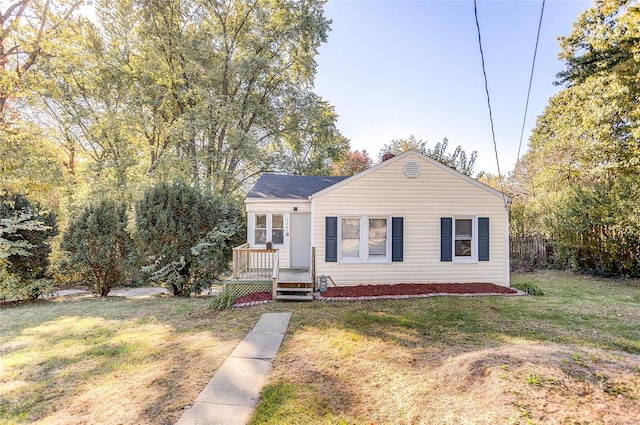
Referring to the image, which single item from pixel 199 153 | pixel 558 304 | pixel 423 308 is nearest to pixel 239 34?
pixel 199 153

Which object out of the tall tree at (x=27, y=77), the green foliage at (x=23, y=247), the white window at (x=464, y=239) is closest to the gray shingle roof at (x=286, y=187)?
the white window at (x=464, y=239)

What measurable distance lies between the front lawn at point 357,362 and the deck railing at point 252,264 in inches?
58.1

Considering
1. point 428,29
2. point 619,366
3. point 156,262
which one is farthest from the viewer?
point 156,262

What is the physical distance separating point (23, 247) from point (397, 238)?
40.4 feet

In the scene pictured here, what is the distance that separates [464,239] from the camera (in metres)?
9.97

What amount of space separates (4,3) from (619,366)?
20.7 meters

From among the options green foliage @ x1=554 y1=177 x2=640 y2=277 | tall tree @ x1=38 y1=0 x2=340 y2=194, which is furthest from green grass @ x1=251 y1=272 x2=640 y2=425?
tall tree @ x1=38 y1=0 x2=340 y2=194

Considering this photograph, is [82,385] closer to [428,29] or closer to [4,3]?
[428,29]

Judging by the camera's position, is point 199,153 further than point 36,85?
Yes

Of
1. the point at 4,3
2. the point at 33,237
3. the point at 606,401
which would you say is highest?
the point at 4,3

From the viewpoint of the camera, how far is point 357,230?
9.95m

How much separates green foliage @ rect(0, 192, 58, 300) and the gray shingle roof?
7.00 meters

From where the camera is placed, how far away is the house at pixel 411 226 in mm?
9742

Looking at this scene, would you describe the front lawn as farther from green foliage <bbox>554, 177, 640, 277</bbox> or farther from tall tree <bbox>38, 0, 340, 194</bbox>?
tall tree <bbox>38, 0, 340, 194</bbox>
